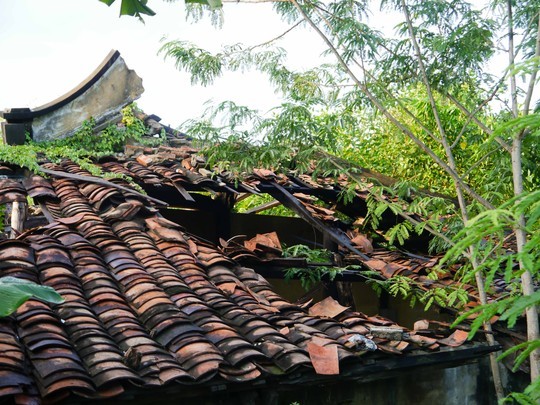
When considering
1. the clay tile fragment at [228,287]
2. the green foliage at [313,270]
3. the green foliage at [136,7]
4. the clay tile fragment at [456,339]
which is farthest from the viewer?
the green foliage at [313,270]

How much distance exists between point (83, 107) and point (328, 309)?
479cm

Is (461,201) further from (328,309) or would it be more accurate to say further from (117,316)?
(117,316)

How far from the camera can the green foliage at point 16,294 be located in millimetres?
4172

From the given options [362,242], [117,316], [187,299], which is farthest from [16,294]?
[362,242]

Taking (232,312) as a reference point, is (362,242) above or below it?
above

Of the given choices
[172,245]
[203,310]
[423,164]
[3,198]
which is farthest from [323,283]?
[423,164]

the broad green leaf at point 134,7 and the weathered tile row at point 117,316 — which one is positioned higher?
the broad green leaf at point 134,7

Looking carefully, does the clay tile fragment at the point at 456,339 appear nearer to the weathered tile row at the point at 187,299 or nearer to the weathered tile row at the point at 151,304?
the weathered tile row at the point at 187,299

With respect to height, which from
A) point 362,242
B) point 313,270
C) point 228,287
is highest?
point 362,242

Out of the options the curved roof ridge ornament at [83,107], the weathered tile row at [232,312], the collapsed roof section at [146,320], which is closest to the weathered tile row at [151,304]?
the collapsed roof section at [146,320]

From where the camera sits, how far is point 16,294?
4266mm

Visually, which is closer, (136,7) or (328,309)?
(136,7)

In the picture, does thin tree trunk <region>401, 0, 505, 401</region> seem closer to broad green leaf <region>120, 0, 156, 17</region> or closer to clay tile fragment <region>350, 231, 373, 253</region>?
clay tile fragment <region>350, 231, 373, 253</region>

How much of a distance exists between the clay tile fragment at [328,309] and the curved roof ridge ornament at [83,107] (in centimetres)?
447
